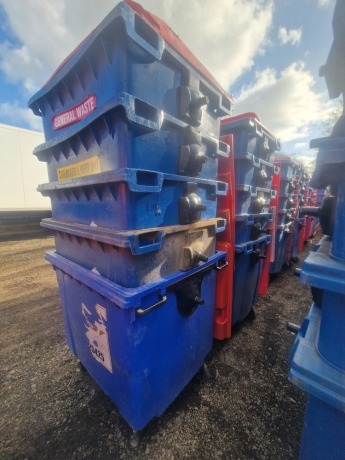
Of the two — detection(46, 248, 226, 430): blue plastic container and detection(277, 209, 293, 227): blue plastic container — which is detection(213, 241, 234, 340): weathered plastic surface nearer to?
detection(46, 248, 226, 430): blue plastic container

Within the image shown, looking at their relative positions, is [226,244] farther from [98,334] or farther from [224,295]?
[98,334]

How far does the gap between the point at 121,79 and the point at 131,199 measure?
0.57 m

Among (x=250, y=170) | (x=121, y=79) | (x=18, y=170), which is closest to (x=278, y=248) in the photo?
(x=250, y=170)

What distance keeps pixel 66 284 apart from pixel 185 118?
158 centimetres

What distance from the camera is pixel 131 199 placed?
1024 millimetres

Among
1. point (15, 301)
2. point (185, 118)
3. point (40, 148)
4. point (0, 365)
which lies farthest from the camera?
A: point (15, 301)

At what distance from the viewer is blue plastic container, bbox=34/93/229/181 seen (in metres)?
0.99

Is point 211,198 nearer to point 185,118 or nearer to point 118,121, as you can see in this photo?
point 185,118

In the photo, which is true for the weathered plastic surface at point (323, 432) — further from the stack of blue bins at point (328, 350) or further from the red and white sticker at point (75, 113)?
the red and white sticker at point (75, 113)

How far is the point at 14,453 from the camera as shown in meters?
1.29

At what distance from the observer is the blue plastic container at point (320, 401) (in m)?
0.77

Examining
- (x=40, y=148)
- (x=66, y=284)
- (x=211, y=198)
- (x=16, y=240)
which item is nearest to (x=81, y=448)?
(x=66, y=284)

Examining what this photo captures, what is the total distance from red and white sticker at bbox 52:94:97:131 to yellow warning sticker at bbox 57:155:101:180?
0.27 metres

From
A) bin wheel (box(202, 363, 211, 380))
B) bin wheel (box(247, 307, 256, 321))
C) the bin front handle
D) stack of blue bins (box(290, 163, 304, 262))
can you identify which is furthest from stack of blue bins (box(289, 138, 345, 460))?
stack of blue bins (box(290, 163, 304, 262))
